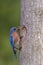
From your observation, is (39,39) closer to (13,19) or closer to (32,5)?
(32,5)

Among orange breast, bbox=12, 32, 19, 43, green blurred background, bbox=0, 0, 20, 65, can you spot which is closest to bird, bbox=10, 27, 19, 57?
orange breast, bbox=12, 32, 19, 43

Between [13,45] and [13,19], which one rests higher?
[13,45]

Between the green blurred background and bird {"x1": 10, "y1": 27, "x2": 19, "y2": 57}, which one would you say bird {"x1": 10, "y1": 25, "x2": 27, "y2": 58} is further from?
the green blurred background

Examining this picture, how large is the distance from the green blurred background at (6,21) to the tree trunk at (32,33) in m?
3.80

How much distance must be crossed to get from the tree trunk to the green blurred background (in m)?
3.80

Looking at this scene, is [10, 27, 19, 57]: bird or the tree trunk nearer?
the tree trunk

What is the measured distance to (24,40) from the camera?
4.27 m

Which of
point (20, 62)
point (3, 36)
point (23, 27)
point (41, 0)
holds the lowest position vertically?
point (3, 36)

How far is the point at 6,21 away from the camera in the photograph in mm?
8461

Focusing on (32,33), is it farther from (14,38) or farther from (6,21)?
(6,21)

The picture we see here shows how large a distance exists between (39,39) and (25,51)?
0.21 meters

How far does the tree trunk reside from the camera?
4.13 meters

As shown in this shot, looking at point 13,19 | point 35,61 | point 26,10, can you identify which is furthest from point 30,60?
point 13,19

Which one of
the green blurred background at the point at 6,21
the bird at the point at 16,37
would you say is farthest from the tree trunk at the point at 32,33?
the green blurred background at the point at 6,21
